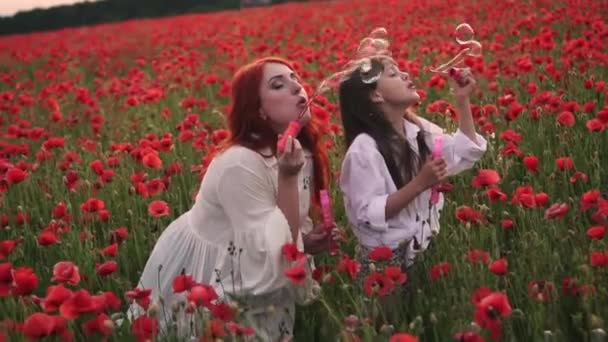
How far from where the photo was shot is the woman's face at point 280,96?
2930mm

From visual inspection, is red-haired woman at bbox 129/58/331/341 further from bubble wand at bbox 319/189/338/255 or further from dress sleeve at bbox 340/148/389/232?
dress sleeve at bbox 340/148/389/232

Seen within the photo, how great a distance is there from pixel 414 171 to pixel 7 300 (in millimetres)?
1581

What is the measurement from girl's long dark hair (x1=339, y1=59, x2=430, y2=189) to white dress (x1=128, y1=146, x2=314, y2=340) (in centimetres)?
27

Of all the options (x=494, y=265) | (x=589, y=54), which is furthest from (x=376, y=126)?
(x=589, y=54)

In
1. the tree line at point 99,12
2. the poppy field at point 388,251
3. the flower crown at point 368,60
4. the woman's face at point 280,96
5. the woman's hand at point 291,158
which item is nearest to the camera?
Answer: the poppy field at point 388,251

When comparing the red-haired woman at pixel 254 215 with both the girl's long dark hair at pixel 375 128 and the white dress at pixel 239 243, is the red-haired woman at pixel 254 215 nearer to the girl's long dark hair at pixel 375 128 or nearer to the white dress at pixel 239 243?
the white dress at pixel 239 243

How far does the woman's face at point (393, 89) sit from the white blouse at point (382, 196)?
163 mm

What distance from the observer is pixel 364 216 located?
296 cm

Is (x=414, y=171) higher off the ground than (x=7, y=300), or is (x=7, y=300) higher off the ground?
(x=414, y=171)

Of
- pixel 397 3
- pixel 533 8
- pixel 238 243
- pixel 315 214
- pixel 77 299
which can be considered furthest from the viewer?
pixel 397 3

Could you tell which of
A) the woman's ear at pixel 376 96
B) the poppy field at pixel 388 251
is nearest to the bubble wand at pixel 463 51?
the woman's ear at pixel 376 96

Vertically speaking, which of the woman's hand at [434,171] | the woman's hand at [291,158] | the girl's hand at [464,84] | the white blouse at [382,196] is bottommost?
the white blouse at [382,196]

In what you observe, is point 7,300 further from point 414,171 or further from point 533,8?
point 533,8

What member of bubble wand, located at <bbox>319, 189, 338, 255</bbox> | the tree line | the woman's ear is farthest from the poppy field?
the tree line
